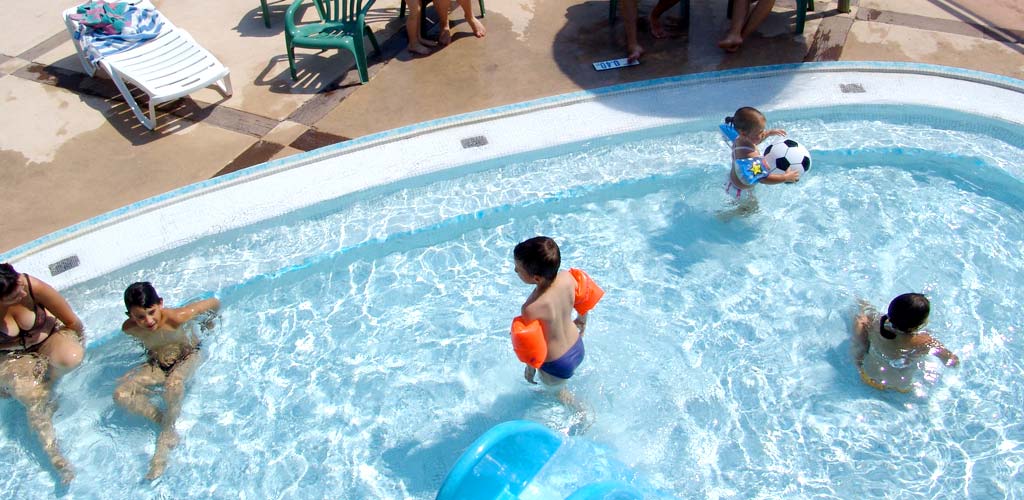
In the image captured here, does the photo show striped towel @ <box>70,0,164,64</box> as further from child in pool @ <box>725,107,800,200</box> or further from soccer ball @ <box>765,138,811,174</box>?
soccer ball @ <box>765,138,811,174</box>

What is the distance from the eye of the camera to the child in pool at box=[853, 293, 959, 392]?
12.2 ft

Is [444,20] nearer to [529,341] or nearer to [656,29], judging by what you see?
[656,29]

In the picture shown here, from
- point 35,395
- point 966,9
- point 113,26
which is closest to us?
point 35,395

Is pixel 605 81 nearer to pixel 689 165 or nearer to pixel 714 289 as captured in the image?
pixel 689 165

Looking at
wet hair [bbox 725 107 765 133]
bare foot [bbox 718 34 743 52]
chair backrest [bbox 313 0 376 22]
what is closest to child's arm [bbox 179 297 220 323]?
chair backrest [bbox 313 0 376 22]

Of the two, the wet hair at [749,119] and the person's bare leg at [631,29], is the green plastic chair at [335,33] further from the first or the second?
the wet hair at [749,119]

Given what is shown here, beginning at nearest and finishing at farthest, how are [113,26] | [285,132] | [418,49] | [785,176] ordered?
[785,176]
[285,132]
[113,26]
[418,49]

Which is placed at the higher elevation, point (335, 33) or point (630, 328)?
point (335, 33)

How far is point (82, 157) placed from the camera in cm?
585

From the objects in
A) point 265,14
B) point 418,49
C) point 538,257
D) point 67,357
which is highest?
point 538,257

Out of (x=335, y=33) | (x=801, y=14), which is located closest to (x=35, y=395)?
(x=335, y=33)

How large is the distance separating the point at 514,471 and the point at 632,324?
1.77m

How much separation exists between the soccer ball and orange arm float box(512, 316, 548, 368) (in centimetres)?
220

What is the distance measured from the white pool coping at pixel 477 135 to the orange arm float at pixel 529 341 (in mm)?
2574
